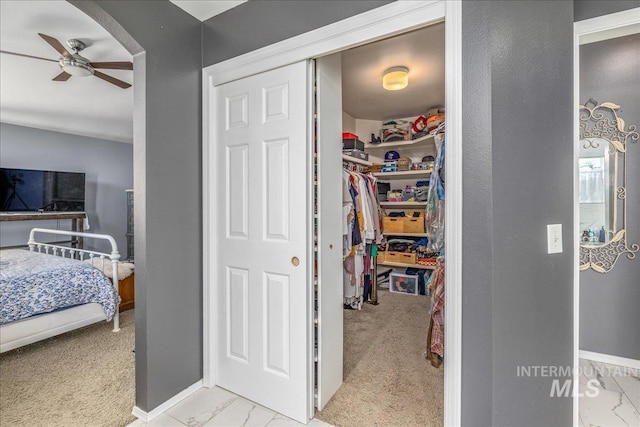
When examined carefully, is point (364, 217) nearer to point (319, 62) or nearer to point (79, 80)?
point (319, 62)

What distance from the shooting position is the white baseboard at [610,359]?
2066mm

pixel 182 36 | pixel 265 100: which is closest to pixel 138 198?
pixel 265 100

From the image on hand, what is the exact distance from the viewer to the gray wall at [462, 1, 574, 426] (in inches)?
43.9

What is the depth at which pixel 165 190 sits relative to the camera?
68.7 inches

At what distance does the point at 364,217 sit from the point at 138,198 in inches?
73.9

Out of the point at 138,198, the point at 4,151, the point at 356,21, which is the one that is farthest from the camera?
the point at 4,151

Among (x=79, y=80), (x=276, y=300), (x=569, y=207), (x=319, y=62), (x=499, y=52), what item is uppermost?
(x=79, y=80)

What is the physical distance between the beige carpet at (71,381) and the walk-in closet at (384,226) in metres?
1.23

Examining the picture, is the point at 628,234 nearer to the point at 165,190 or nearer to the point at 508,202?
the point at 508,202

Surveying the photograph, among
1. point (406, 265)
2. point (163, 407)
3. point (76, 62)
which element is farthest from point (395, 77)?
point (163, 407)

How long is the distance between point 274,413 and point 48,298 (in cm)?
202

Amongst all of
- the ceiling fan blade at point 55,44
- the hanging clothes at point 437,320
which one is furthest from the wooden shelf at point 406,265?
the ceiling fan blade at point 55,44

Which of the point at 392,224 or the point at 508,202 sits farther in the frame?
the point at 392,224

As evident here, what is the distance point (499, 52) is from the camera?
3.64ft
